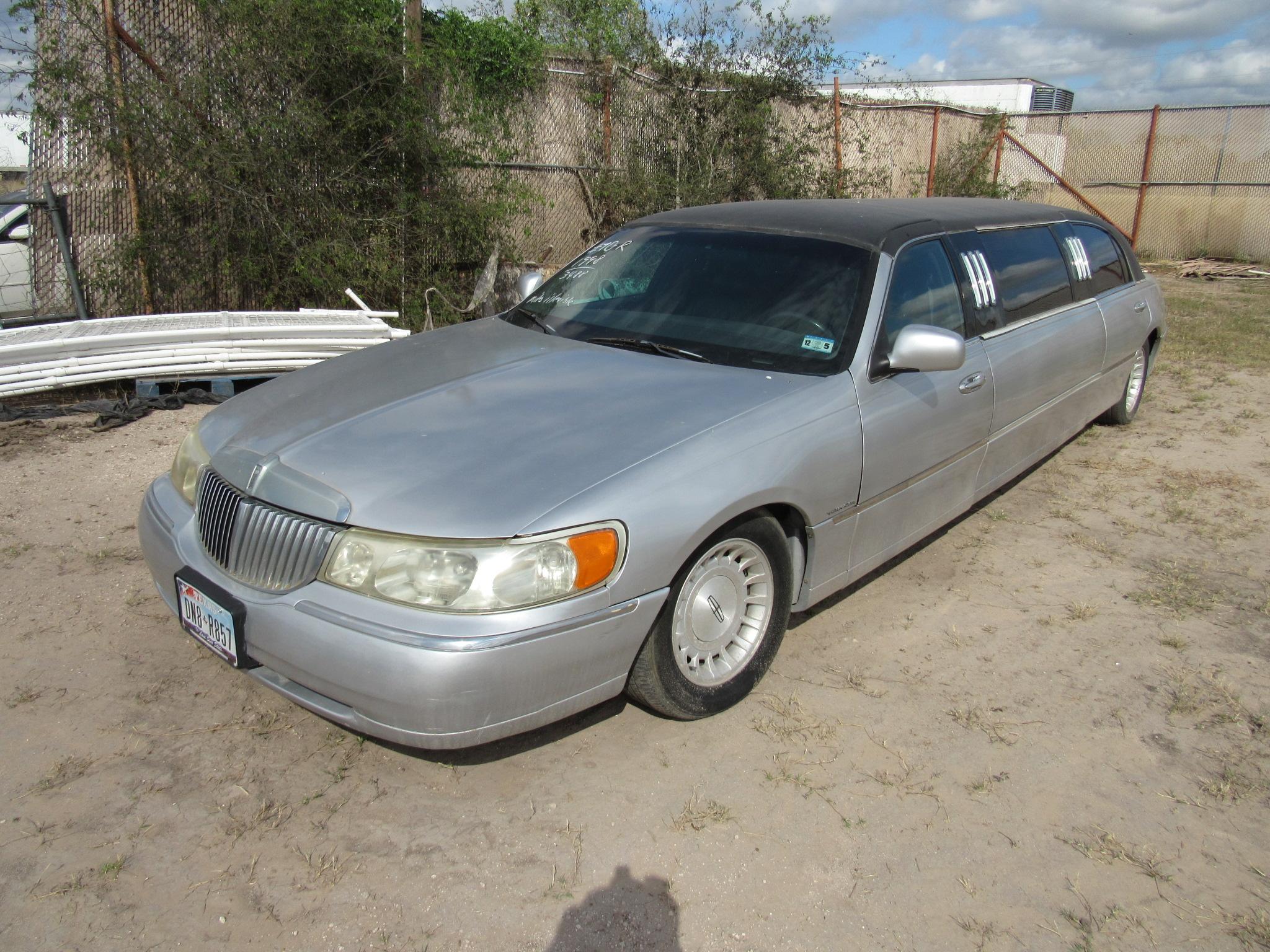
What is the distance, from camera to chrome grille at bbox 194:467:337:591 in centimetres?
251

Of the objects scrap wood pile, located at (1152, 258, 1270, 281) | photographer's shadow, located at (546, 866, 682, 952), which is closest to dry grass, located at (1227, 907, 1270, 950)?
photographer's shadow, located at (546, 866, 682, 952)

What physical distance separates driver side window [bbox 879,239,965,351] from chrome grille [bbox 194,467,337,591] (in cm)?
215

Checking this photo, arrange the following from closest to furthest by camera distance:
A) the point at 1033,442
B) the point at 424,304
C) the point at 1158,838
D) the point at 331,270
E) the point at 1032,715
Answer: the point at 1158,838 → the point at 1032,715 → the point at 1033,442 → the point at 331,270 → the point at 424,304

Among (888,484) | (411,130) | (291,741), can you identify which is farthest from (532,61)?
(291,741)

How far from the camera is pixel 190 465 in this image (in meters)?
3.10

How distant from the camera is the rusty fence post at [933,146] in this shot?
570 inches

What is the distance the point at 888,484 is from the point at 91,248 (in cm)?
667

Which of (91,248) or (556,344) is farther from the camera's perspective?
(91,248)

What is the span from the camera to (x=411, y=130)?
7.82m

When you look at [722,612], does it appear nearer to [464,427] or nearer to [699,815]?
[699,815]

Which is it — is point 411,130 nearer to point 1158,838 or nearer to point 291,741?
point 291,741

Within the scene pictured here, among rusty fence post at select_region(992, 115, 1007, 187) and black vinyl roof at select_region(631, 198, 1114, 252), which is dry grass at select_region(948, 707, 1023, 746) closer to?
black vinyl roof at select_region(631, 198, 1114, 252)

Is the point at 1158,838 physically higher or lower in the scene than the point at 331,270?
lower

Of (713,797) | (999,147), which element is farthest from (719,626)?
(999,147)
